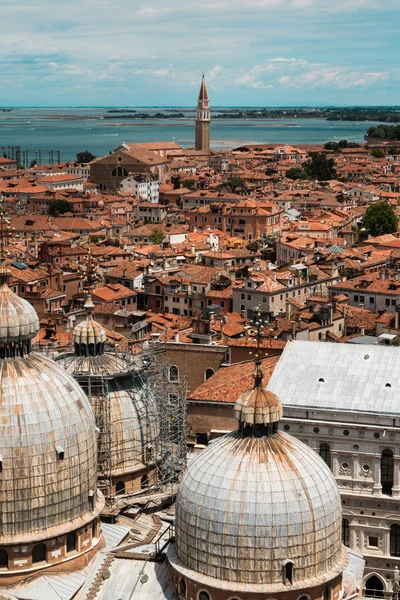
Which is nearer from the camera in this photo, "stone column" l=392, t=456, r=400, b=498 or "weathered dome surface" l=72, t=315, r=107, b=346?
"weathered dome surface" l=72, t=315, r=107, b=346

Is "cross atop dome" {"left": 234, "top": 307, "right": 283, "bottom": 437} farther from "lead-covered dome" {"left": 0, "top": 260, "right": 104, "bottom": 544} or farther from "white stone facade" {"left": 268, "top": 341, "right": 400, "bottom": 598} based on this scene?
"white stone facade" {"left": 268, "top": 341, "right": 400, "bottom": 598}

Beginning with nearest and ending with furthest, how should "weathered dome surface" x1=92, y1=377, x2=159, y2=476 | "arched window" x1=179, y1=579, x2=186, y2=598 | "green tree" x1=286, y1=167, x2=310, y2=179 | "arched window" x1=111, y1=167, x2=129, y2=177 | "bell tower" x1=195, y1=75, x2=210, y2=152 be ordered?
"arched window" x1=179, y1=579, x2=186, y2=598
"weathered dome surface" x1=92, y1=377, x2=159, y2=476
"arched window" x1=111, y1=167, x2=129, y2=177
"green tree" x1=286, y1=167, x2=310, y2=179
"bell tower" x1=195, y1=75, x2=210, y2=152

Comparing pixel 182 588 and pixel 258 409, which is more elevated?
pixel 258 409

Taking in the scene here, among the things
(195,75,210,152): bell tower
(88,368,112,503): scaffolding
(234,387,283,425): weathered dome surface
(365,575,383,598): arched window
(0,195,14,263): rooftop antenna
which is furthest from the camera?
(195,75,210,152): bell tower

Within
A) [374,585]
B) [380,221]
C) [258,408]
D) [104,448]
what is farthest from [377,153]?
[258,408]

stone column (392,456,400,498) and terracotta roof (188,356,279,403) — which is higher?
terracotta roof (188,356,279,403)

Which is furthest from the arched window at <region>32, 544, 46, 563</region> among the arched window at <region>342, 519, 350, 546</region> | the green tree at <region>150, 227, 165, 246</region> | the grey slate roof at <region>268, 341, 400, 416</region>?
the green tree at <region>150, 227, 165, 246</region>

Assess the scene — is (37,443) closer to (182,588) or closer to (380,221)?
(182,588)
